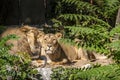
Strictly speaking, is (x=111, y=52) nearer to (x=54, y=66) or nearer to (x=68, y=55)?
(x=54, y=66)

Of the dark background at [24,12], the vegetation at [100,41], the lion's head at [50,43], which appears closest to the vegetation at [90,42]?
the vegetation at [100,41]

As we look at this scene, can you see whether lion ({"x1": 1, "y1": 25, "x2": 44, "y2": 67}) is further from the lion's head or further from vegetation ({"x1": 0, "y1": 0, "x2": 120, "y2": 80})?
vegetation ({"x1": 0, "y1": 0, "x2": 120, "y2": 80})

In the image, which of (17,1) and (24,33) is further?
(17,1)

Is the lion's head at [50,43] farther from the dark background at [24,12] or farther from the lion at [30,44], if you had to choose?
the dark background at [24,12]

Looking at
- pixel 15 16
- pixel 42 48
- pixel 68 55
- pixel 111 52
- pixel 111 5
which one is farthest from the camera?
pixel 15 16

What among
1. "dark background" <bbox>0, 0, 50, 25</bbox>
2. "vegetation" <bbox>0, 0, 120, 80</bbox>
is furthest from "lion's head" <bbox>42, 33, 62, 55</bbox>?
"dark background" <bbox>0, 0, 50, 25</bbox>

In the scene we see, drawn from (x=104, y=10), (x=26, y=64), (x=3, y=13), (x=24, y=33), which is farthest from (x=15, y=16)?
(x=104, y=10)

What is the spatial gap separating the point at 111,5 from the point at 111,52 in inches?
28.5

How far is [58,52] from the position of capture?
21.1 feet

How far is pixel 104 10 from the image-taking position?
4.06 metres

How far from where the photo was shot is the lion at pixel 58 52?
6.19m

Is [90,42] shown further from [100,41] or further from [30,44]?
[30,44]

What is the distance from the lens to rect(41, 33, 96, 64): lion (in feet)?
20.3

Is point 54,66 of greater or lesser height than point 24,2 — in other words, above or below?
below
